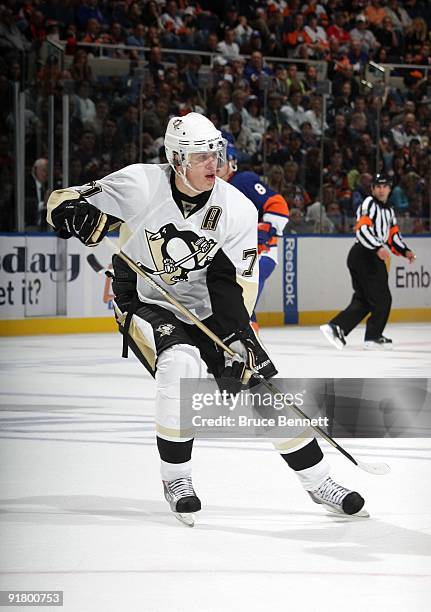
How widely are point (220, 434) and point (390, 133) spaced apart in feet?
28.0

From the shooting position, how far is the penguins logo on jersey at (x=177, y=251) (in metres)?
3.77

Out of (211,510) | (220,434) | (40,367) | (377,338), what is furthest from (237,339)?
(377,338)

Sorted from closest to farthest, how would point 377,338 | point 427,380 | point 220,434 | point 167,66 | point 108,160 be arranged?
point 220,434
point 427,380
point 377,338
point 108,160
point 167,66

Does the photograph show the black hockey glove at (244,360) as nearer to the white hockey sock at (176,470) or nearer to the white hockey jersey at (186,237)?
the white hockey jersey at (186,237)

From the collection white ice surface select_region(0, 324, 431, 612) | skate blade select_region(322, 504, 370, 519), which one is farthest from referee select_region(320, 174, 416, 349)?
skate blade select_region(322, 504, 370, 519)

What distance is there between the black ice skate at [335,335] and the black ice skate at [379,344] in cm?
20

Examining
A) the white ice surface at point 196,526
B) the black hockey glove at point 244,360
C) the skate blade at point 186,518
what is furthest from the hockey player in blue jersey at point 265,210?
the skate blade at point 186,518

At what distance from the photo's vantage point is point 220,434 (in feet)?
18.0

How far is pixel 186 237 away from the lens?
148 inches

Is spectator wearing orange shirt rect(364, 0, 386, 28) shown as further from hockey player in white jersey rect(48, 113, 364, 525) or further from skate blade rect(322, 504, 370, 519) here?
skate blade rect(322, 504, 370, 519)

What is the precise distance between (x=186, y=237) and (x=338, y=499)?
91 cm

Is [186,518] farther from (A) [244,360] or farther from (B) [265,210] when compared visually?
(B) [265,210]

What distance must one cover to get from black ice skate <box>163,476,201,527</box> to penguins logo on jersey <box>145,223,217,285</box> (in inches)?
24.6

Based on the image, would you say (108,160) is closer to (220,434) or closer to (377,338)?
(377,338)
